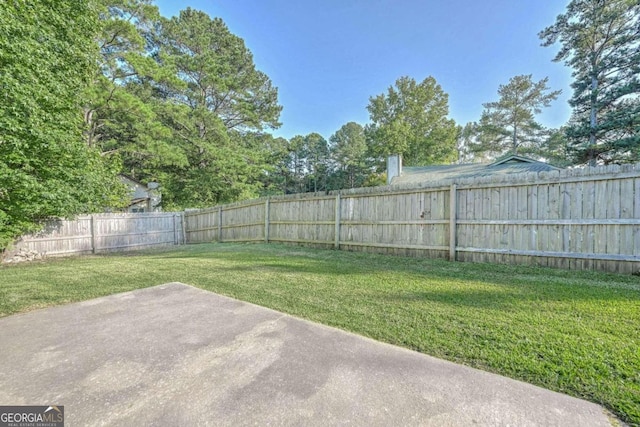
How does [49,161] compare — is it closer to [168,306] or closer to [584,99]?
[168,306]

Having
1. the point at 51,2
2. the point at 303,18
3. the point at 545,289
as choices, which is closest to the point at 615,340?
the point at 545,289

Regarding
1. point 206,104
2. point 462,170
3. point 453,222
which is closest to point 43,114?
point 453,222

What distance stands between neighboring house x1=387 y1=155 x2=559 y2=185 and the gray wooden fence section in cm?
1016

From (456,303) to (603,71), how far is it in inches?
719

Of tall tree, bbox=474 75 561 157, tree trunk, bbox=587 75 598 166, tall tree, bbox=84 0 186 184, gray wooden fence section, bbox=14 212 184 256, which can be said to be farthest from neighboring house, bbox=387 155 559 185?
tall tree, bbox=474 75 561 157

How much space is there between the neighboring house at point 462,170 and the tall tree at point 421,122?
908cm

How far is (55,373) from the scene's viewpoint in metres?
1.69

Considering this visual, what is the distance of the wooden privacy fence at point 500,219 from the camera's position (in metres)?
3.86

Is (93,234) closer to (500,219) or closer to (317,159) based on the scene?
(500,219)

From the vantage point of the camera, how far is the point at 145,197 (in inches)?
701

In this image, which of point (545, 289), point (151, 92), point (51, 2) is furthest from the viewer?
point (151, 92)

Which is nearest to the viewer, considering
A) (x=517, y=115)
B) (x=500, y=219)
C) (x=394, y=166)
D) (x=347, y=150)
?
(x=500, y=219)

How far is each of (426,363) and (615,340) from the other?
144 centimetres

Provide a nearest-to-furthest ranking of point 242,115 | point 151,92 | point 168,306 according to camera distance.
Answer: point 168,306, point 151,92, point 242,115
